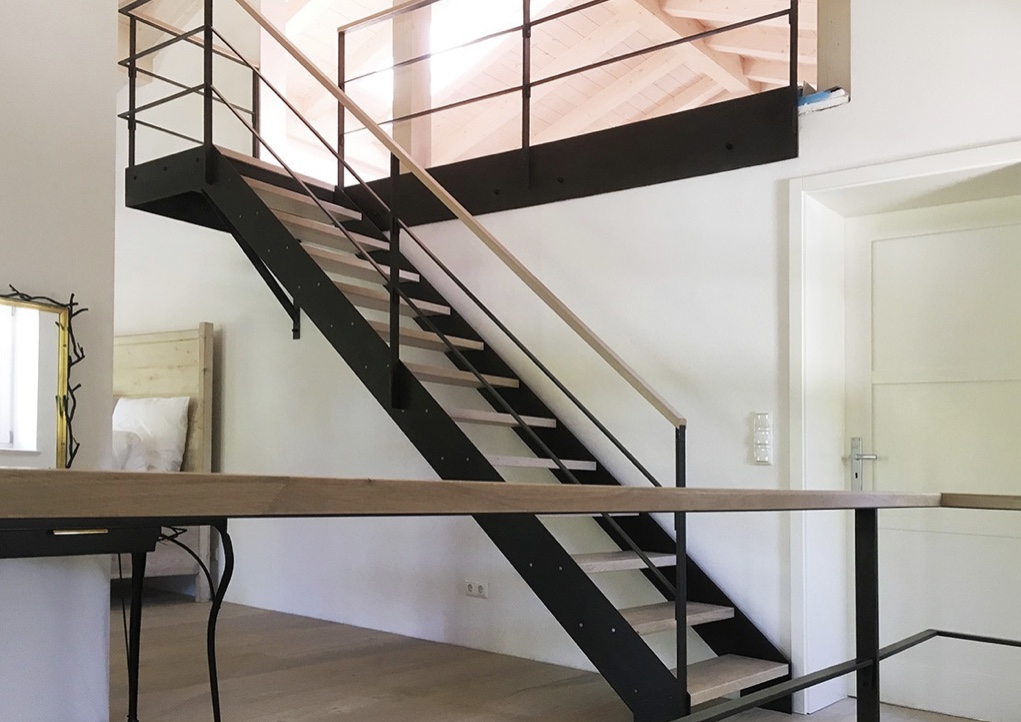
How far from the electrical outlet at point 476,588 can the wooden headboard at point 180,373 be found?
6.20 feet

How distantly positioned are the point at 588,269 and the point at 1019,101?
170 centimetres

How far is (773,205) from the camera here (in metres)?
3.51

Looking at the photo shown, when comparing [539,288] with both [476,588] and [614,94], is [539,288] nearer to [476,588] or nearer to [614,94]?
[476,588]

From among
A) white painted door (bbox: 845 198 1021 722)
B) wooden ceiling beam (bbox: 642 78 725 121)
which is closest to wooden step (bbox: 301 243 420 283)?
white painted door (bbox: 845 198 1021 722)

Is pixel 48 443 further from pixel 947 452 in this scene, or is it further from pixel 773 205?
pixel 947 452

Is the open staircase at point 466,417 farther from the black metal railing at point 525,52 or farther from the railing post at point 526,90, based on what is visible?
the railing post at point 526,90

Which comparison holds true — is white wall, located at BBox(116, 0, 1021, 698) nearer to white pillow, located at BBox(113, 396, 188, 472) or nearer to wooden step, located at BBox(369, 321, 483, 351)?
white pillow, located at BBox(113, 396, 188, 472)

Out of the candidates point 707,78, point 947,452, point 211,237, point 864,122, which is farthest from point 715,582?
point 707,78

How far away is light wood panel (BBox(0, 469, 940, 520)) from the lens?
517 mm

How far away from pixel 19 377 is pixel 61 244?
44 centimetres

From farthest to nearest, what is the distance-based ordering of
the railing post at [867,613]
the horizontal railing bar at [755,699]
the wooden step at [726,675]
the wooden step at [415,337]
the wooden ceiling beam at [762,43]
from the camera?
the wooden ceiling beam at [762,43] < the wooden step at [415,337] < the wooden step at [726,675] < the railing post at [867,613] < the horizontal railing bar at [755,699]

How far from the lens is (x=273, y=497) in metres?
0.62

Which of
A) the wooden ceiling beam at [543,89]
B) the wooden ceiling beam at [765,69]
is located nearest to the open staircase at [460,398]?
the wooden ceiling beam at [543,89]

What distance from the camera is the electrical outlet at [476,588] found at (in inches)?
169
